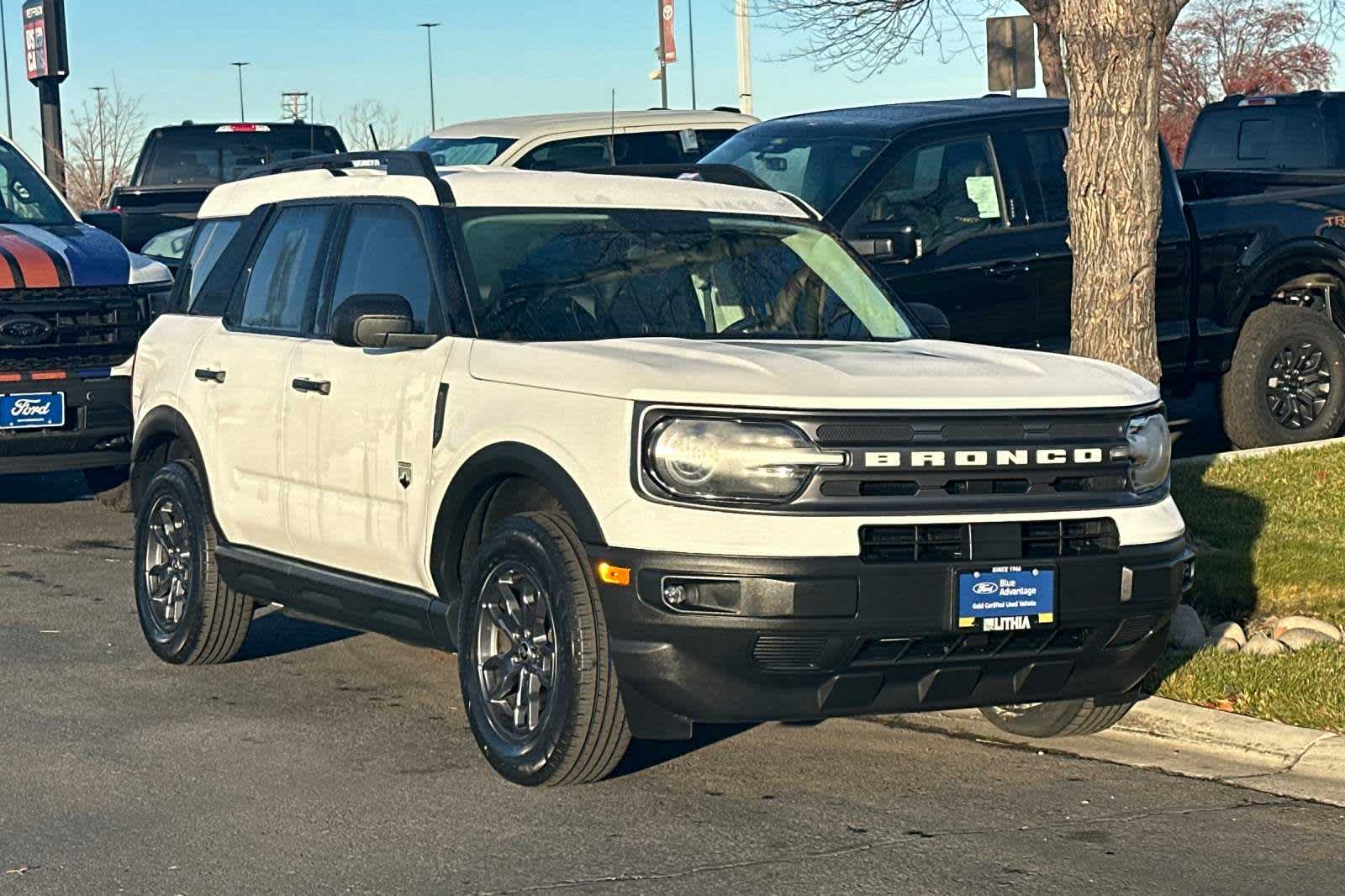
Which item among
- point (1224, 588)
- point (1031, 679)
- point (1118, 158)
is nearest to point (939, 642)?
point (1031, 679)

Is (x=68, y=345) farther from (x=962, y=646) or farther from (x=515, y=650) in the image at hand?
(x=962, y=646)

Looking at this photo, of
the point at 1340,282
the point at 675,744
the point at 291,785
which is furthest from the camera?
the point at 1340,282

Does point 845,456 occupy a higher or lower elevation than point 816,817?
higher

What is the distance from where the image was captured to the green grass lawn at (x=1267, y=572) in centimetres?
725

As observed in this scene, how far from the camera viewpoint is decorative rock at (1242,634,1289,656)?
26.2ft

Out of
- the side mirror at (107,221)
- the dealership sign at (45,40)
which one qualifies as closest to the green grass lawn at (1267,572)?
the side mirror at (107,221)

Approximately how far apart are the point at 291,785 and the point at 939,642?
1.93 m

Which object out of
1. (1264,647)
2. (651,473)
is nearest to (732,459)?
(651,473)

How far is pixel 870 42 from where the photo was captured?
26516 millimetres

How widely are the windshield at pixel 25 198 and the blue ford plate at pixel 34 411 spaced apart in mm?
1790

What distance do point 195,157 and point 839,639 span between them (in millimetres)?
14763

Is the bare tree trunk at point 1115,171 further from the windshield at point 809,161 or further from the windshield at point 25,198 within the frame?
the windshield at point 25,198

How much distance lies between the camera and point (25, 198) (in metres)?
12.9

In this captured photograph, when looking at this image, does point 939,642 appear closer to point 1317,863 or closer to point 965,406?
point 965,406
